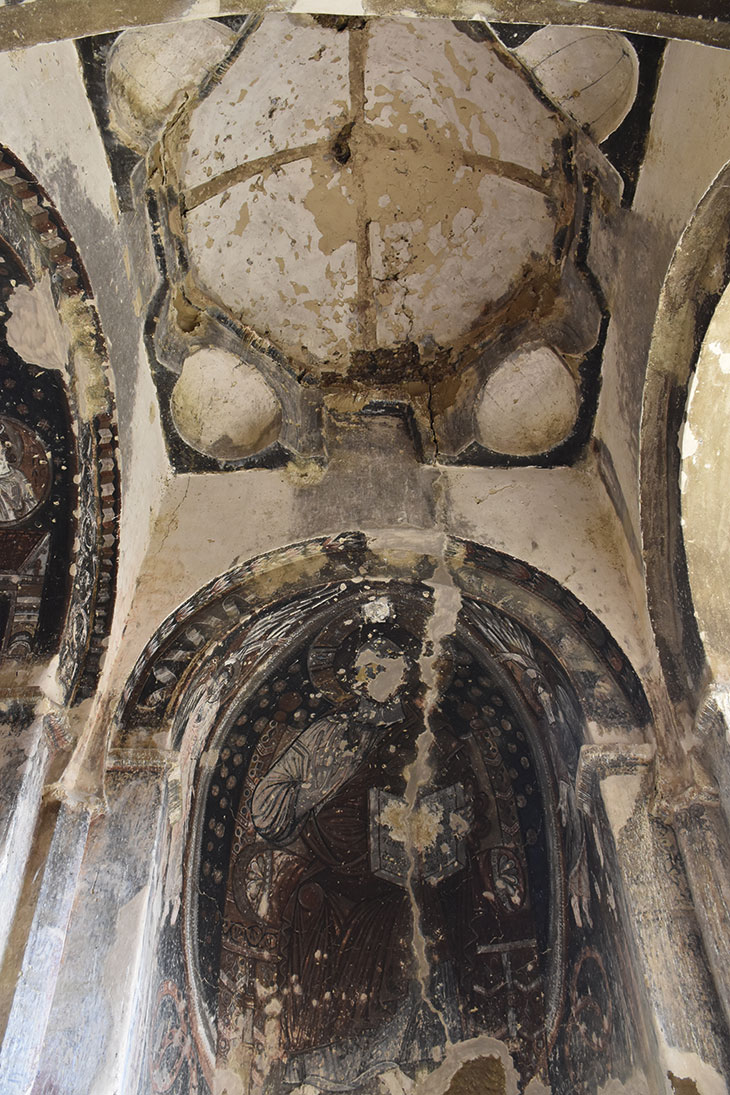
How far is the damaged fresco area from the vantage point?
12.9ft

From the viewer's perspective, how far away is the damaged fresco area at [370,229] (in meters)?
3.94

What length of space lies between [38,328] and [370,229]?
1748mm

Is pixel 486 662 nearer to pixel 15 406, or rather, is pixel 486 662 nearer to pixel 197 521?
A: pixel 197 521

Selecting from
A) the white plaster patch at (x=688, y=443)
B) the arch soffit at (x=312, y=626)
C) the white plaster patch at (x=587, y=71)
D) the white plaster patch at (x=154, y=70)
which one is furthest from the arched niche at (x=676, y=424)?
the white plaster patch at (x=154, y=70)

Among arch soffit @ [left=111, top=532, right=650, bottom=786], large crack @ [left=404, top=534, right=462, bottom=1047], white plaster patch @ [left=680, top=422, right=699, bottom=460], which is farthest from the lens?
large crack @ [left=404, top=534, right=462, bottom=1047]

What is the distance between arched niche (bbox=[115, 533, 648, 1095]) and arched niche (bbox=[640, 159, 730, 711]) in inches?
10.9

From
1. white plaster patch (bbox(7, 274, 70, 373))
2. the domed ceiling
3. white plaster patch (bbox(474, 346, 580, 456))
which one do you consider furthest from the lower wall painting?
white plaster patch (bbox(7, 274, 70, 373))

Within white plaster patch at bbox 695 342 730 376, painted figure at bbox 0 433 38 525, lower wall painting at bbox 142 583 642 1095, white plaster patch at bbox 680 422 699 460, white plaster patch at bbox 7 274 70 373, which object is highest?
white plaster patch at bbox 7 274 70 373

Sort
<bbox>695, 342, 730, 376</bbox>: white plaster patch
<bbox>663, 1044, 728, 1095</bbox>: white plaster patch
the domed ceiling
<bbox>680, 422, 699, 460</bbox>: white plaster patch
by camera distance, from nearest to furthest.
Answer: <bbox>663, 1044, 728, 1095</bbox>: white plaster patch, <bbox>695, 342, 730, 376</bbox>: white plaster patch, <bbox>680, 422, 699, 460</bbox>: white plaster patch, the domed ceiling

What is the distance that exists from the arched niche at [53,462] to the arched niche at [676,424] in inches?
89.1

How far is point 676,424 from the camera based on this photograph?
3.65 meters

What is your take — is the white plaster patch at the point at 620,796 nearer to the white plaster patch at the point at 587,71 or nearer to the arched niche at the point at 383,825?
the arched niche at the point at 383,825

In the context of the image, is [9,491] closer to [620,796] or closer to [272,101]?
[272,101]

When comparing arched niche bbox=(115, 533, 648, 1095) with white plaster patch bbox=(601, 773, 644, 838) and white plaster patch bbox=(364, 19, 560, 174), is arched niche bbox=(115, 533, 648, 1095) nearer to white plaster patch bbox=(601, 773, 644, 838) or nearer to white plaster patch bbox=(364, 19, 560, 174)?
white plaster patch bbox=(601, 773, 644, 838)
